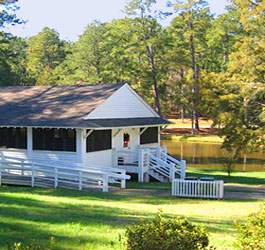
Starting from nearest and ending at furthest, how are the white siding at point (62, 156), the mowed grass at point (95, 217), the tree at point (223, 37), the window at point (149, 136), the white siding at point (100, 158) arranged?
the mowed grass at point (95, 217)
the white siding at point (62, 156)
the white siding at point (100, 158)
the window at point (149, 136)
the tree at point (223, 37)

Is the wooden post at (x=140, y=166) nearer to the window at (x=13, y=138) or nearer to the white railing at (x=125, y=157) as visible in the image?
the white railing at (x=125, y=157)

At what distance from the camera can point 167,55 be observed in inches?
2427

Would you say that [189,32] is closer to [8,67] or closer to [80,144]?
[8,67]

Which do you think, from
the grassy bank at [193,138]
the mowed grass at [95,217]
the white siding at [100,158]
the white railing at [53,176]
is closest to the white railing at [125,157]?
the white siding at [100,158]

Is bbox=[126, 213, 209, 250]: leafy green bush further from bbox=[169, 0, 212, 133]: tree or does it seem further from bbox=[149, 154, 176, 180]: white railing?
bbox=[169, 0, 212, 133]: tree

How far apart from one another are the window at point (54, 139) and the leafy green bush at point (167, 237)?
625 inches

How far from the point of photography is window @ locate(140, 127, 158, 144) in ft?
90.3

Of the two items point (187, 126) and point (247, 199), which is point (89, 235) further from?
point (187, 126)

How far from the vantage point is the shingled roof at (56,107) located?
2180 cm

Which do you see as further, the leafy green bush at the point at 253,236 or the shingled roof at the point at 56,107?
the shingled roof at the point at 56,107

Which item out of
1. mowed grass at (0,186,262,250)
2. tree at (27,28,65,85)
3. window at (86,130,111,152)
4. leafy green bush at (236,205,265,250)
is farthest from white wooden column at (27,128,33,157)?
tree at (27,28,65,85)

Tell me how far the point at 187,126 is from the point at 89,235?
63.6 metres

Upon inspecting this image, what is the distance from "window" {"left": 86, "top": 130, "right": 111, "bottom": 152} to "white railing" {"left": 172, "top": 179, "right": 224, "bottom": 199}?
5.93 metres

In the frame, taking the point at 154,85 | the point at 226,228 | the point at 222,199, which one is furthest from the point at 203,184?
the point at 154,85
